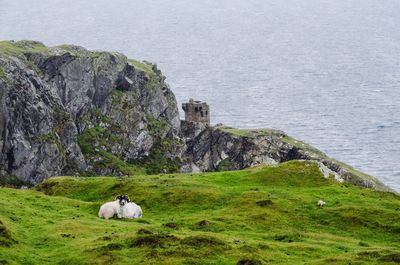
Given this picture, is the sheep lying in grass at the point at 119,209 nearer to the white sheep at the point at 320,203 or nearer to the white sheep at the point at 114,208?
the white sheep at the point at 114,208

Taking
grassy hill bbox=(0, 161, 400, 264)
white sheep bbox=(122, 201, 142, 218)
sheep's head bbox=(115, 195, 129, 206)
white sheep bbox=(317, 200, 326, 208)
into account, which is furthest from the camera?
white sheep bbox=(317, 200, 326, 208)

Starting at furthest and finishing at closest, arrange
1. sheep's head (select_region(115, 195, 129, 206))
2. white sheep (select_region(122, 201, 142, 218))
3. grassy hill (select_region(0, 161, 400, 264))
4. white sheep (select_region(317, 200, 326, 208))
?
white sheep (select_region(317, 200, 326, 208)), white sheep (select_region(122, 201, 142, 218)), sheep's head (select_region(115, 195, 129, 206)), grassy hill (select_region(0, 161, 400, 264))

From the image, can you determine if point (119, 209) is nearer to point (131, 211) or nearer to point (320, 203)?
point (131, 211)

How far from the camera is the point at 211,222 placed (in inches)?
2415

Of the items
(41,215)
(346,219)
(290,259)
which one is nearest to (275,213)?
(346,219)

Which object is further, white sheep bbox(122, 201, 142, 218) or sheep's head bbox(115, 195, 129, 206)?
white sheep bbox(122, 201, 142, 218)

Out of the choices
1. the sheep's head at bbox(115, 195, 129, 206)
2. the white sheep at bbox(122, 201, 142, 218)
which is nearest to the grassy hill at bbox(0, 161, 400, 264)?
the white sheep at bbox(122, 201, 142, 218)

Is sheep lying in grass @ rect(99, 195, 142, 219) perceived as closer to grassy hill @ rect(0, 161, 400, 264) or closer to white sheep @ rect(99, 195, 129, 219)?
white sheep @ rect(99, 195, 129, 219)

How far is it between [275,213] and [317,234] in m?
6.25

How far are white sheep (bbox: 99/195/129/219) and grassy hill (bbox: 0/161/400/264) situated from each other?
145 centimetres

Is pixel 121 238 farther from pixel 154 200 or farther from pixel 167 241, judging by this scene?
pixel 154 200

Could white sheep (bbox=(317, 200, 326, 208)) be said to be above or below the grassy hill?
above

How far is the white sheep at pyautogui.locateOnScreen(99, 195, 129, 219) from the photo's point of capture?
6406cm

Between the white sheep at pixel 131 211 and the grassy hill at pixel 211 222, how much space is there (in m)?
1.36
